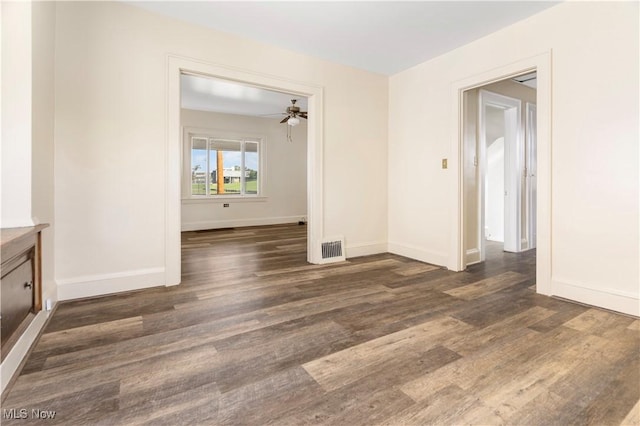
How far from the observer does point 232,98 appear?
592cm

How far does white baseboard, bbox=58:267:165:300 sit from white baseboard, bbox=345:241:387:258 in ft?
7.46

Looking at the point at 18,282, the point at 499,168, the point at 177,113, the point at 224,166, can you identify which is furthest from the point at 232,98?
the point at 499,168

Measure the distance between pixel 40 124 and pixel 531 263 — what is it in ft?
16.6

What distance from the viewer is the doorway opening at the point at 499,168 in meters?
→ 3.88

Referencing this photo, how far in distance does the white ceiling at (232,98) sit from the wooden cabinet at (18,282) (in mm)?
3599

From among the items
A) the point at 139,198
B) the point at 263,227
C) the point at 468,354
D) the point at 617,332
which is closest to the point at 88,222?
the point at 139,198

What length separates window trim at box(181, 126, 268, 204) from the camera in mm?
→ 6777

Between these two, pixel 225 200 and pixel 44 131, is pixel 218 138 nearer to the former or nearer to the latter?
pixel 225 200

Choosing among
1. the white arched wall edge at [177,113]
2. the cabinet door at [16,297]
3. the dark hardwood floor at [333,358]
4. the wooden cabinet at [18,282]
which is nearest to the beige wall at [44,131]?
the wooden cabinet at [18,282]

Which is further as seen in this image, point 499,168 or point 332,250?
point 499,168

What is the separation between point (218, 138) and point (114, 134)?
457 centimetres

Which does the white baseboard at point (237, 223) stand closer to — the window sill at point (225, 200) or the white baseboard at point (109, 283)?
the window sill at point (225, 200)

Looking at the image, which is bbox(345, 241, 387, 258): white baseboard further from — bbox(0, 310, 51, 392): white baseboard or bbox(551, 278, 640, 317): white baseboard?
bbox(0, 310, 51, 392): white baseboard

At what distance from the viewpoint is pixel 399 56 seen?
375 cm
